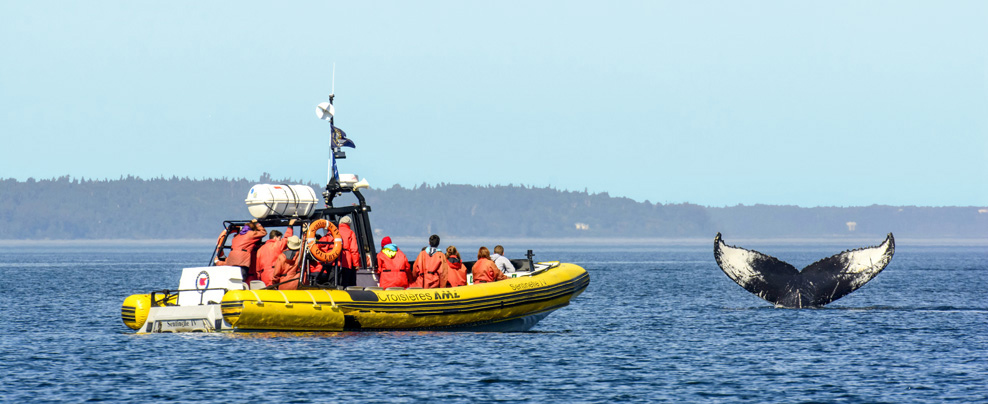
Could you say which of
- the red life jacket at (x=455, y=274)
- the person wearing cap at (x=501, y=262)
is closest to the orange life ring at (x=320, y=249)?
the red life jacket at (x=455, y=274)

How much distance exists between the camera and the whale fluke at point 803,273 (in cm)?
2839

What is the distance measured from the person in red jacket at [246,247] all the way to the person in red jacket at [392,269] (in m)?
2.36

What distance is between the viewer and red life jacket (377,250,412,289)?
21.9 metres

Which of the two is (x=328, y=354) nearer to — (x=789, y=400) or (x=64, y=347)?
(x=64, y=347)

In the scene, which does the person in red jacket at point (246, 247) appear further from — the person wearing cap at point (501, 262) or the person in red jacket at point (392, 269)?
the person wearing cap at point (501, 262)

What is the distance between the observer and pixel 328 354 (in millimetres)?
20562

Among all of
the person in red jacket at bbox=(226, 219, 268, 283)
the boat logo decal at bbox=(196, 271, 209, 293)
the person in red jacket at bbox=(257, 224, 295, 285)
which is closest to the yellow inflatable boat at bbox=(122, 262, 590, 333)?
the boat logo decal at bbox=(196, 271, 209, 293)

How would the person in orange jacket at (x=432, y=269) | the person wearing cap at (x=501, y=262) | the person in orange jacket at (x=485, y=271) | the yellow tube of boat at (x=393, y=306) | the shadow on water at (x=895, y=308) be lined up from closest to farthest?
the yellow tube of boat at (x=393, y=306), the person in orange jacket at (x=432, y=269), the person in orange jacket at (x=485, y=271), the person wearing cap at (x=501, y=262), the shadow on water at (x=895, y=308)

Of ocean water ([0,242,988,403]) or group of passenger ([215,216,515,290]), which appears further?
group of passenger ([215,216,515,290])

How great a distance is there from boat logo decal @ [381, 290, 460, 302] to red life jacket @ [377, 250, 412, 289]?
0.60 meters

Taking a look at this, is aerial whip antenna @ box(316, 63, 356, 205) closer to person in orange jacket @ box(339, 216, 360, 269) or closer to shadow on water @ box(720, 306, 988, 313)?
person in orange jacket @ box(339, 216, 360, 269)

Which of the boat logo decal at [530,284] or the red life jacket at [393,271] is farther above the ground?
the red life jacket at [393,271]

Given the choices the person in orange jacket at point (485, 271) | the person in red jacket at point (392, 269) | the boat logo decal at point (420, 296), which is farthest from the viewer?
the person in orange jacket at point (485, 271)

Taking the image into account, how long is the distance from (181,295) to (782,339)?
1287 cm
